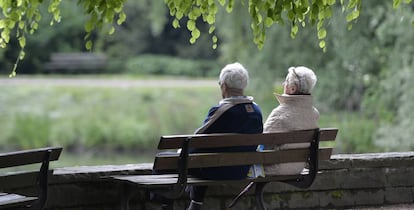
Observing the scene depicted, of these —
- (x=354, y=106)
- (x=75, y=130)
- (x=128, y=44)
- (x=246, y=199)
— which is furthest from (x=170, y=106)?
(x=246, y=199)

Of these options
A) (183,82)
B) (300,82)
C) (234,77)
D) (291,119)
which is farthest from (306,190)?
(183,82)

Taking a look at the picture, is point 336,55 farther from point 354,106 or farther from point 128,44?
point 128,44

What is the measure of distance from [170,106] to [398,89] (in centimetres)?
1220

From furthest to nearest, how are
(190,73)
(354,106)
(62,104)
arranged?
(190,73)
(62,104)
(354,106)

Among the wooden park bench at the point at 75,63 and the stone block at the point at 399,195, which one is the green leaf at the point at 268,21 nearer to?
the stone block at the point at 399,195

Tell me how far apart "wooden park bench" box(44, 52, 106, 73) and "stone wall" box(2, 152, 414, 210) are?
31.7 m

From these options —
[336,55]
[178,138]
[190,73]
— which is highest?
[178,138]

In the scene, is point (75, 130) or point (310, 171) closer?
point (310, 171)

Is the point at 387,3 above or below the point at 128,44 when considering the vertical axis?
above

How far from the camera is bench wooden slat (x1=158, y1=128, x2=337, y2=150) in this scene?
5.74m

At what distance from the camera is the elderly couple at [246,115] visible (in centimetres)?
605

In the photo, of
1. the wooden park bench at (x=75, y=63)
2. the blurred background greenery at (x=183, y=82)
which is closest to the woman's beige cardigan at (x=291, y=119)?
the blurred background greenery at (x=183, y=82)

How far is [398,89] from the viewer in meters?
18.4

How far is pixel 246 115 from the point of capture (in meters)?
6.09
